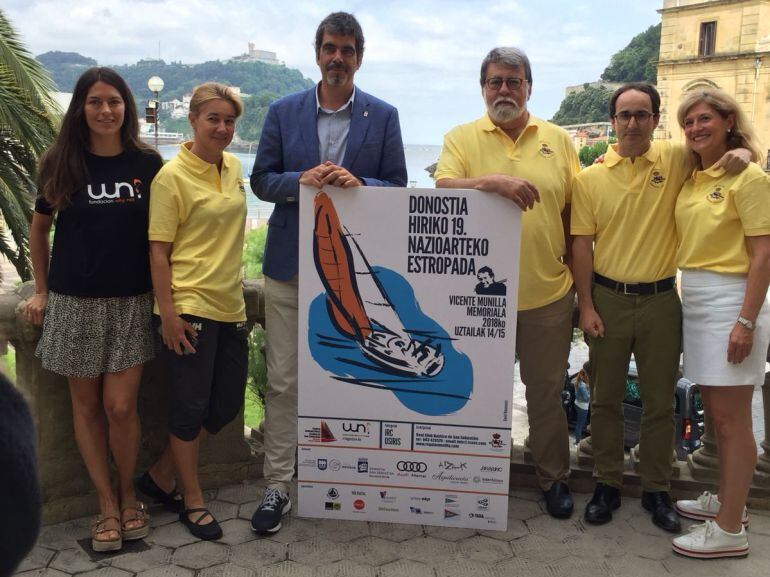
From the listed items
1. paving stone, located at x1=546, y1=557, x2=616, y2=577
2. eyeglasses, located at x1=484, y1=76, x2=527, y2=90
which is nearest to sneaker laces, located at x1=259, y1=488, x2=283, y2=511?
paving stone, located at x1=546, y1=557, x2=616, y2=577

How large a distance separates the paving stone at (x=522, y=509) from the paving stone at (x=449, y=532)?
277 mm

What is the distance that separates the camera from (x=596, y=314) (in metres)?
3.32

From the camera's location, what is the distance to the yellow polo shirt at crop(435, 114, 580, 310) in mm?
3262

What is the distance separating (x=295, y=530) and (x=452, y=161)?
1772mm

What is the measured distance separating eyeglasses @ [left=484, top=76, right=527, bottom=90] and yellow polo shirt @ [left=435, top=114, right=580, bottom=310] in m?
0.14

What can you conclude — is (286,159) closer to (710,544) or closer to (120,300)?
(120,300)

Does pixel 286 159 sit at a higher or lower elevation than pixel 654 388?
higher

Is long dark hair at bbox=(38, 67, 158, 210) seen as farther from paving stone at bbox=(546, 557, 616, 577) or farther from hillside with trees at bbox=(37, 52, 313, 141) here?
hillside with trees at bbox=(37, 52, 313, 141)

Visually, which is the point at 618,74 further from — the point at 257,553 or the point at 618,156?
the point at 257,553

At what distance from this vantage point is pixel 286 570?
300cm

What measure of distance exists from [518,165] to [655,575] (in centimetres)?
177

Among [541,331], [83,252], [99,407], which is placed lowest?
[99,407]

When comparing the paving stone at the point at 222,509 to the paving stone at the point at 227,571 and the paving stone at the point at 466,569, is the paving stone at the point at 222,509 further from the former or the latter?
the paving stone at the point at 466,569

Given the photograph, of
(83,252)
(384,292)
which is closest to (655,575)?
(384,292)
